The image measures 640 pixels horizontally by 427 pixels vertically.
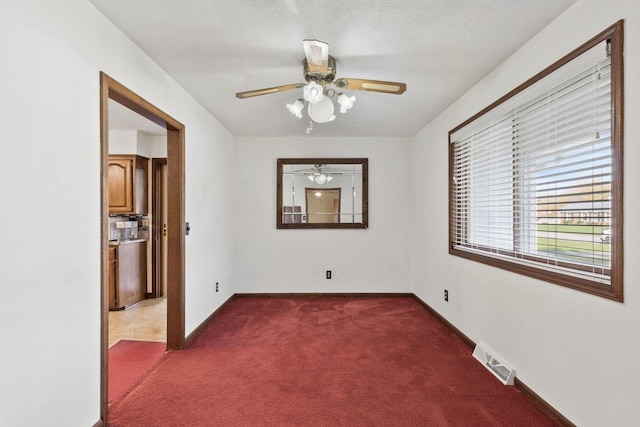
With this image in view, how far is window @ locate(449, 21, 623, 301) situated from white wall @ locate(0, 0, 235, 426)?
8.72 feet

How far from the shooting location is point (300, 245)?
4.36 meters

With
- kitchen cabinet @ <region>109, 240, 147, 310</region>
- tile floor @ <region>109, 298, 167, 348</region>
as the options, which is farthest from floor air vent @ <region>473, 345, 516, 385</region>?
kitchen cabinet @ <region>109, 240, 147, 310</region>

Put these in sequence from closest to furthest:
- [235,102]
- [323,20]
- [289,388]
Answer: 1. [323,20]
2. [289,388]
3. [235,102]

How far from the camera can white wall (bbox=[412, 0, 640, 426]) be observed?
4.40 feet

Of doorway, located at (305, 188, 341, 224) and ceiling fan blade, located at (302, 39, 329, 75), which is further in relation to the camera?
doorway, located at (305, 188, 341, 224)

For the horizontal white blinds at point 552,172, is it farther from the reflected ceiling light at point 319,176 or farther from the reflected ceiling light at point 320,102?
the reflected ceiling light at point 319,176

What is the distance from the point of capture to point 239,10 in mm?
1646

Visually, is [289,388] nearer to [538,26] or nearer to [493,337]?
[493,337]

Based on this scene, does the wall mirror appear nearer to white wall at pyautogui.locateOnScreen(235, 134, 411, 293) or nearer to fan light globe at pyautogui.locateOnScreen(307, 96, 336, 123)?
white wall at pyautogui.locateOnScreen(235, 134, 411, 293)

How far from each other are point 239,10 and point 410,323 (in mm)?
3273

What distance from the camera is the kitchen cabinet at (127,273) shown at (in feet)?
12.4

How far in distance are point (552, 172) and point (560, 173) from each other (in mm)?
65

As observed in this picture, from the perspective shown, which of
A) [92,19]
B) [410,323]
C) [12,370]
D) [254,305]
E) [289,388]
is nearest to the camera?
[12,370]

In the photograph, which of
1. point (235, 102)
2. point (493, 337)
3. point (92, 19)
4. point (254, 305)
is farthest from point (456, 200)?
point (92, 19)
